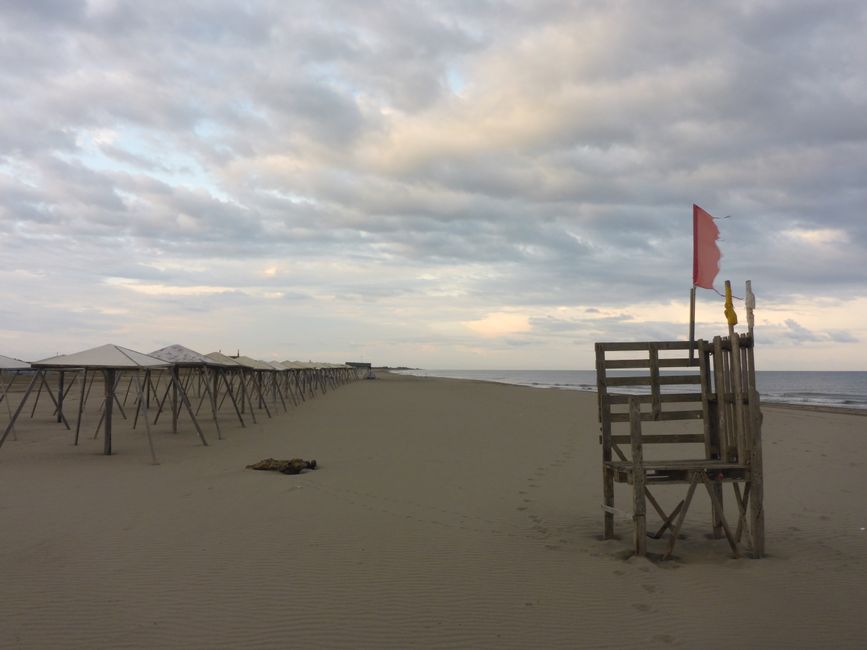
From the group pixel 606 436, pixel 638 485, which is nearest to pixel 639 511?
pixel 638 485

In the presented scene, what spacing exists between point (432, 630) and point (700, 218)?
5730mm

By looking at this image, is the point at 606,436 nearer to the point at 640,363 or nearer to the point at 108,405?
the point at 640,363

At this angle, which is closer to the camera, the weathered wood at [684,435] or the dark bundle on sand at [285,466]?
the weathered wood at [684,435]

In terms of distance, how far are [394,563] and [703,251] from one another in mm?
5159

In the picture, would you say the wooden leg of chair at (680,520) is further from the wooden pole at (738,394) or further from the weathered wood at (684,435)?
the wooden pole at (738,394)

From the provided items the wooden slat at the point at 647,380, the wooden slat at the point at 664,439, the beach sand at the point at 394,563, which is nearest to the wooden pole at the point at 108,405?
the beach sand at the point at 394,563

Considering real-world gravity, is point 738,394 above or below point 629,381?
below

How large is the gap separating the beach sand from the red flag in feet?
10.1

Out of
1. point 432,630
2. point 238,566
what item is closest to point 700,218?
point 432,630

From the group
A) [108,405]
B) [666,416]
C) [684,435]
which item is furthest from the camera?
[108,405]

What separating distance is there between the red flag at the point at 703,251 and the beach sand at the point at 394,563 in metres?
3.07

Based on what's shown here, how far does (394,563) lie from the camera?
6.09 m

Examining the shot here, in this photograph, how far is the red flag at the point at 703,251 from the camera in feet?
24.8

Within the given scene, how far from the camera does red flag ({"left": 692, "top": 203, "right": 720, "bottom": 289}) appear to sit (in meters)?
7.57
